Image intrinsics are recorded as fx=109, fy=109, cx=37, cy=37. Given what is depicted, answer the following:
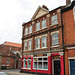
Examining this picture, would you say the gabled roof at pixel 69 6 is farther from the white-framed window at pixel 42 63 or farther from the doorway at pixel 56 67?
the white-framed window at pixel 42 63

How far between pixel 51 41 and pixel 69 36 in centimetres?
350

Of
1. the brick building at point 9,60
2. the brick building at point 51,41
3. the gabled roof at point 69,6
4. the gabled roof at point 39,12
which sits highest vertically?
the gabled roof at point 39,12

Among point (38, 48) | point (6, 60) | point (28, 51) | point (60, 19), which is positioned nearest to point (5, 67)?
point (6, 60)

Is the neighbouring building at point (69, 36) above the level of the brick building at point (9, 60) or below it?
above

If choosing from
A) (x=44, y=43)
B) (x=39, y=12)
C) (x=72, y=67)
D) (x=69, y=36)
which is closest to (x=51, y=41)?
(x=44, y=43)

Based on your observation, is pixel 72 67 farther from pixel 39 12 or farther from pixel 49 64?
pixel 39 12

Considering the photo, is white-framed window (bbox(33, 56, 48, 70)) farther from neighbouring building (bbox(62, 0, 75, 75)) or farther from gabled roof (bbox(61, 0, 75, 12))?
gabled roof (bbox(61, 0, 75, 12))

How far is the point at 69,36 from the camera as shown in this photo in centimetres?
1611

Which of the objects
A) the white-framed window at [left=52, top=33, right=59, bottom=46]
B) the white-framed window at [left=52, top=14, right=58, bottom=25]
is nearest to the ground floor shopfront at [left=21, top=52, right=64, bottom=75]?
the white-framed window at [left=52, top=33, right=59, bottom=46]

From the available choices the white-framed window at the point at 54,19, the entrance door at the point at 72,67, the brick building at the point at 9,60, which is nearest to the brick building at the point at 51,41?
the white-framed window at the point at 54,19

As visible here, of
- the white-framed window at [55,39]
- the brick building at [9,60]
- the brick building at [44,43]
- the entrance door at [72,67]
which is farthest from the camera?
the brick building at [9,60]

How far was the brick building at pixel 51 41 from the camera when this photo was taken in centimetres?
1600

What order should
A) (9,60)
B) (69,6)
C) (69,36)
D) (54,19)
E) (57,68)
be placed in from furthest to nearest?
1. (9,60)
2. (54,19)
3. (57,68)
4. (69,6)
5. (69,36)

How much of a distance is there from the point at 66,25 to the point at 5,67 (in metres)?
26.2
